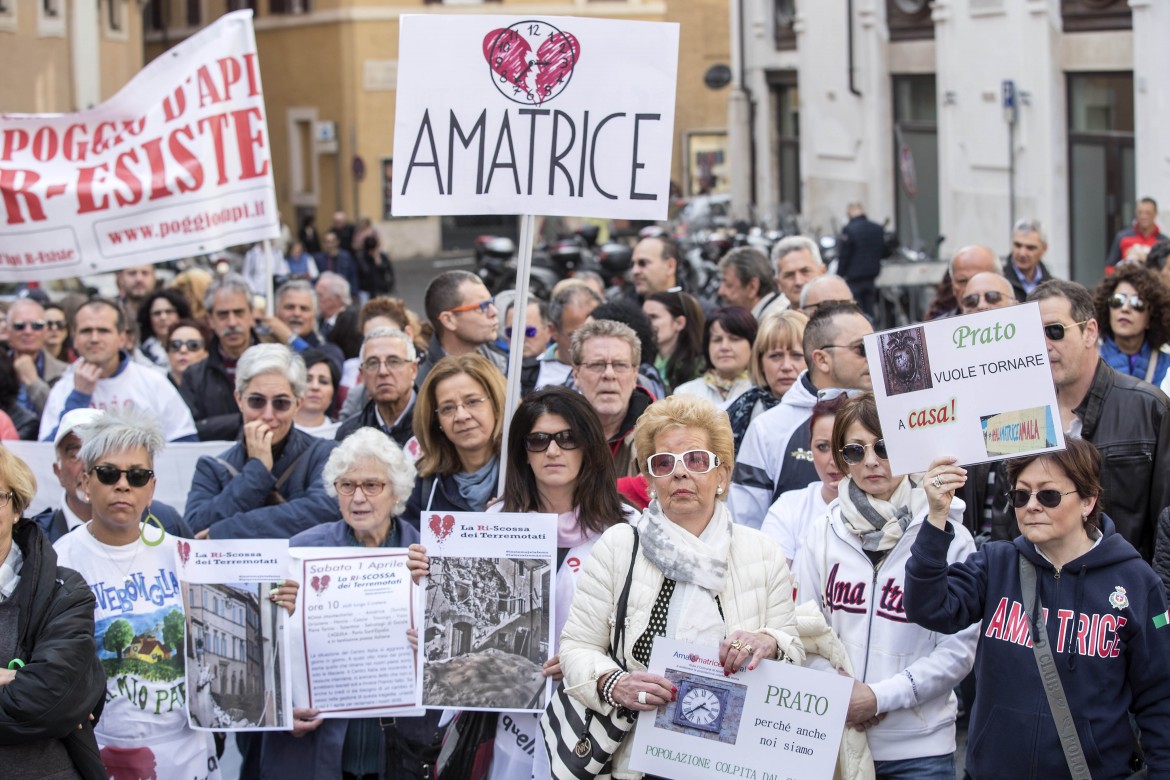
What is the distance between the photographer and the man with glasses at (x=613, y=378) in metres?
6.48

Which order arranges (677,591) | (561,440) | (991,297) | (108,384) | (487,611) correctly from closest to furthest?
(677,591)
(487,611)
(561,440)
(991,297)
(108,384)

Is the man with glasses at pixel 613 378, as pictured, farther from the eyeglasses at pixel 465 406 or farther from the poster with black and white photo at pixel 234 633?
the poster with black and white photo at pixel 234 633

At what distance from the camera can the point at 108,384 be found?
829 cm

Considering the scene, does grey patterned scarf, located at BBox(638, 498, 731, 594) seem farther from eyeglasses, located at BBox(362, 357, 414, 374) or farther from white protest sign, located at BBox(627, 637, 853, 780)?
eyeglasses, located at BBox(362, 357, 414, 374)

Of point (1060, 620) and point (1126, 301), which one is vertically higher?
point (1126, 301)

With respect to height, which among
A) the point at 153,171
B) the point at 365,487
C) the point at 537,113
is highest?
the point at 153,171

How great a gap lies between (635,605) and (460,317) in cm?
366

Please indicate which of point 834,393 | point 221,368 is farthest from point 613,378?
point 221,368

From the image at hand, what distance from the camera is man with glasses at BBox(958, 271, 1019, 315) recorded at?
7.46 meters

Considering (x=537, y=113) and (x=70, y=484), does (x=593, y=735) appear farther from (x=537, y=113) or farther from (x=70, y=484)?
(x=70, y=484)

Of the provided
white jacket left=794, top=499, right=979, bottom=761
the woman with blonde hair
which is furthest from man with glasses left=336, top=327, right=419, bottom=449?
white jacket left=794, top=499, right=979, bottom=761

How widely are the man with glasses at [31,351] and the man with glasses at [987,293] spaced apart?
17.1 feet

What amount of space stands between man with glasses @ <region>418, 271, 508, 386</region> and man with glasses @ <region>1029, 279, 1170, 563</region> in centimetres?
312

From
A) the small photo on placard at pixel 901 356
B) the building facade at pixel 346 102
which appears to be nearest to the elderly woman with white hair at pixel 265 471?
the small photo on placard at pixel 901 356
